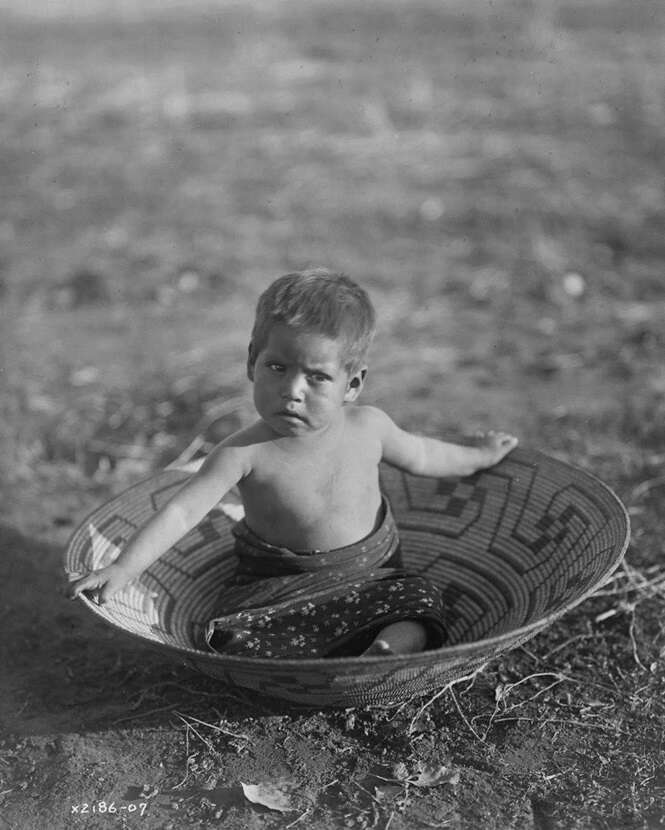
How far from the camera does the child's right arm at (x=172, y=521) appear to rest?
2498 mm

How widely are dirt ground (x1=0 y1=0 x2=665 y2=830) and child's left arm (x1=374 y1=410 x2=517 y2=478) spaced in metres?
0.52

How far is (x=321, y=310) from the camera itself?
2.50 metres

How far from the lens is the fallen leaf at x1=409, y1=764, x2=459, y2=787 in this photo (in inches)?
95.7

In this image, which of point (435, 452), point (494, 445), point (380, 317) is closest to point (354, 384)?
point (435, 452)

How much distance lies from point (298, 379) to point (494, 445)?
0.89 metres

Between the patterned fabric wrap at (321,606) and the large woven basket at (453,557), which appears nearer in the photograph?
the large woven basket at (453,557)

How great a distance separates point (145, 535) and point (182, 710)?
1.64 feet

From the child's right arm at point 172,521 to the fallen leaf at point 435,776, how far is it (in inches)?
31.6

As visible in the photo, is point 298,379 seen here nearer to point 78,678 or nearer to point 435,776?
point 435,776

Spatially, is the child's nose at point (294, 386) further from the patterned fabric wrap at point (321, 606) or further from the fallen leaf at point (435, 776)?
the fallen leaf at point (435, 776)

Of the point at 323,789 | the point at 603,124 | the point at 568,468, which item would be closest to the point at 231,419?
the point at 568,468

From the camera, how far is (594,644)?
9.69ft

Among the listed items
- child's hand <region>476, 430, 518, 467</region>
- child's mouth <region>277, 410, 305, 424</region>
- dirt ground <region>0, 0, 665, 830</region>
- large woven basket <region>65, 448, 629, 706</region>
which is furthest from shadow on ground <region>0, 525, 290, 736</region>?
child's hand <region>476, 430, 518, 467</region>

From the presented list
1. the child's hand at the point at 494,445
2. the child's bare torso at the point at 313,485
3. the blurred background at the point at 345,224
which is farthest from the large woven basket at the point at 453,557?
the blurred background at the point at 345,224
